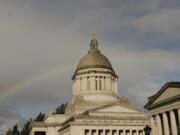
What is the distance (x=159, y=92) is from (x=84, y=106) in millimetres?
27637

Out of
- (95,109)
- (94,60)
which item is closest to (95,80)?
(94,60)

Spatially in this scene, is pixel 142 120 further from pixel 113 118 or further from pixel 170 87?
pixel 170 87

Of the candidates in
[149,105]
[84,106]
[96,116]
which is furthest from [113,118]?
[149,105]

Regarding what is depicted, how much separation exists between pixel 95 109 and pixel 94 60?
786 inches

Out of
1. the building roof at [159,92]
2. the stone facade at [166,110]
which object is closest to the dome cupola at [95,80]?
the building roof at [159,92]

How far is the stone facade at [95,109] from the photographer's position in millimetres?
68438

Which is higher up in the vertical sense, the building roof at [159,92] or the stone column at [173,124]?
the building roof at [159,92]

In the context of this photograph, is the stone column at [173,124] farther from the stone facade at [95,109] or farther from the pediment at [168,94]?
the stone facade at [95,109]

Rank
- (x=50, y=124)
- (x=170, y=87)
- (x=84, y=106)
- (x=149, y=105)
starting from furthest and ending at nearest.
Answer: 1. (x=50, y=124)
2. (x=84, y=106)
3. (x=149, y=105)
4. (x=170, y=87)

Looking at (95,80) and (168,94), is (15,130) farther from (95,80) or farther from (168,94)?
(168,94)

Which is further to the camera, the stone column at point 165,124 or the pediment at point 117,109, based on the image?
the pediment at point 117,109

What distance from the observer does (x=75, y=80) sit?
88.4 meters

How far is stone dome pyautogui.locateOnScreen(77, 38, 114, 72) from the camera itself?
86062 millimetres

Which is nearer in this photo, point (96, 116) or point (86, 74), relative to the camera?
point (96, 116)
